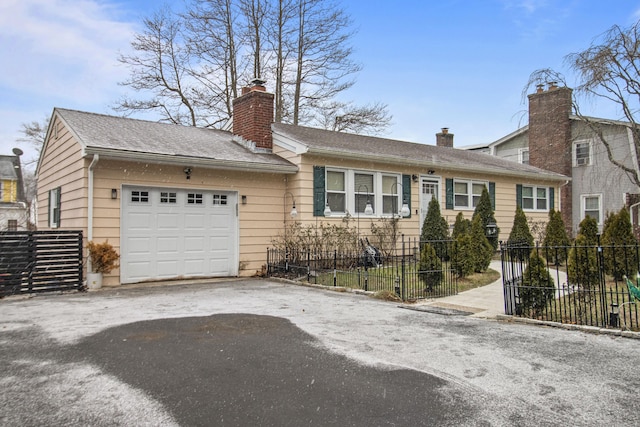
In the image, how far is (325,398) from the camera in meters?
3.46

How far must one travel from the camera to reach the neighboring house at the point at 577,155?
2037 cm

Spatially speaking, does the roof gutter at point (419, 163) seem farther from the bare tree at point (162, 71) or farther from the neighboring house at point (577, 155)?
the bare tree at point (162, 71)

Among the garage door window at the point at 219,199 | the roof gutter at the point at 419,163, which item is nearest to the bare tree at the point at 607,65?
the roof gutter at the point at 419,163

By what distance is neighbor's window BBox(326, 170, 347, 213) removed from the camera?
12455 millimetres

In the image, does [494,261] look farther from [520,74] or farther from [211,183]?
[211,183]

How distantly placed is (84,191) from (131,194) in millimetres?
949

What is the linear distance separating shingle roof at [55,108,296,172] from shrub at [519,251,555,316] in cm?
681

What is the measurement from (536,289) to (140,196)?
26.7ft

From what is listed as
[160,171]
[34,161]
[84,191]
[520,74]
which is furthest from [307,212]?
[34,161]

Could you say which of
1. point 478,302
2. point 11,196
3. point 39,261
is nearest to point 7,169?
point 11,196

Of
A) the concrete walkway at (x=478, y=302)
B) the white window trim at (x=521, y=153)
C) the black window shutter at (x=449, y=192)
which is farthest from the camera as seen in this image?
the white window trim at (x=521, y=153)

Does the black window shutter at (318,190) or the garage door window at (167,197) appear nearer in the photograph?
the garage door window at (167,197)

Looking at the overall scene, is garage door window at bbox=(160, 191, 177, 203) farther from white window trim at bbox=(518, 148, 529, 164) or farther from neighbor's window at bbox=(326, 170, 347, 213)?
white window trim at bbox=(518, 148, 529, 164)

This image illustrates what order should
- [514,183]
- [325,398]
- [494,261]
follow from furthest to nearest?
[514,183] → [494,261] → [325,398]
